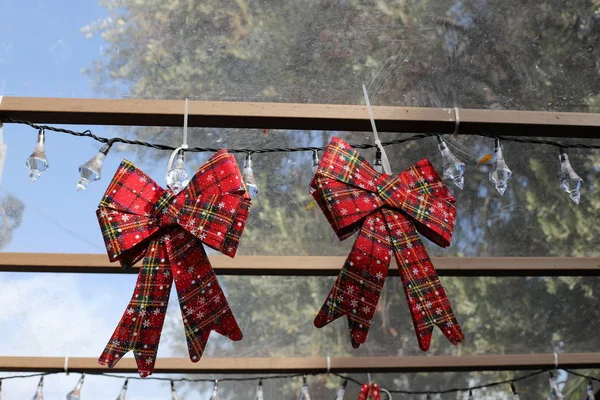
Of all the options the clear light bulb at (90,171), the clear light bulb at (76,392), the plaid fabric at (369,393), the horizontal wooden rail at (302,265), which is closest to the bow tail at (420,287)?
the clear light bulb at (90,171)

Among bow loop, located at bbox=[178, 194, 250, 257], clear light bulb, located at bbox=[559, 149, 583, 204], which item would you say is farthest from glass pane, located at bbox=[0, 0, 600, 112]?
bow loop, located at bbox=[178, 194, 250, 257]

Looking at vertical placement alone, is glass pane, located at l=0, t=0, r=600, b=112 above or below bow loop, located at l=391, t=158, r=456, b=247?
above

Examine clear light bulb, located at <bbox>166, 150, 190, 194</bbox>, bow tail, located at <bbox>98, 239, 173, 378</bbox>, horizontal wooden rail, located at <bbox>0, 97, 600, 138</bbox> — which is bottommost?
bow tail, located at <bbox>98, 239, 173, 378</bbox>

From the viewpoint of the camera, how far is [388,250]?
2088 millimetres

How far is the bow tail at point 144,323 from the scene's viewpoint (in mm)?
1946

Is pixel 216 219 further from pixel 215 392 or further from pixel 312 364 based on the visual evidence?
pixel 215 392

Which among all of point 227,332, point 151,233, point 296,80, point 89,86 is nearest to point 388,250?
point 227,332

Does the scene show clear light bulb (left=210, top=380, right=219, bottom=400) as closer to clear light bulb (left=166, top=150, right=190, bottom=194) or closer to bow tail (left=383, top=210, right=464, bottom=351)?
clear light bulb (left=166, top=150, right=190, bottom=194)

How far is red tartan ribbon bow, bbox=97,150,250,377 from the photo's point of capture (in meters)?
1.95

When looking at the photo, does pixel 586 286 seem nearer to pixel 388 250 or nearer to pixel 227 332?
pixel 388 250

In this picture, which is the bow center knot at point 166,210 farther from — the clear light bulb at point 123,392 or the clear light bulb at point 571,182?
the clear light bulb at point 123,392

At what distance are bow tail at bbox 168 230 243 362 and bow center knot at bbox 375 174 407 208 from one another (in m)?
0.51

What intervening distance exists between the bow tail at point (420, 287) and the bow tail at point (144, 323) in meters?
0.61

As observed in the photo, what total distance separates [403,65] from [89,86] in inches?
46.2
